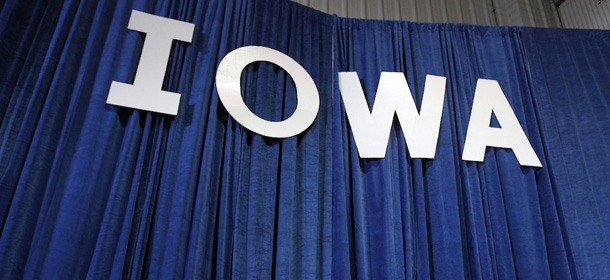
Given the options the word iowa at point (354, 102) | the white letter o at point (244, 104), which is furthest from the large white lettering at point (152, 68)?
the white letter o at point (244, 104)

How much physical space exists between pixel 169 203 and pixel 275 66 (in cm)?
87

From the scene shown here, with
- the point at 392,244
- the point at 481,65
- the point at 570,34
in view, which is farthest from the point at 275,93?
the point at 570,34

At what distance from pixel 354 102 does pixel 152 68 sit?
100cm

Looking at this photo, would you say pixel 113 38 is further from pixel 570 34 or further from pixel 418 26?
pixel 570 34

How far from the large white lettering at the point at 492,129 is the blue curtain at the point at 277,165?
0.05 m

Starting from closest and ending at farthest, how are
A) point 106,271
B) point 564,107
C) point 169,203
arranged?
point 106,271
point 169,203
point 564,107

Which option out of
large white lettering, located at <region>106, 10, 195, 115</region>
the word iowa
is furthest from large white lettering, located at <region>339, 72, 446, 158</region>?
large white lettering, located at <region>106, 10, 195, 115</region>

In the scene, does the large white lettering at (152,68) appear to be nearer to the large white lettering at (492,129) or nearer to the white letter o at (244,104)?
the white letter o at (244,104)

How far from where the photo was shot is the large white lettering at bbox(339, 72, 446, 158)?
208 cm

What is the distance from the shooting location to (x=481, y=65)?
244cm

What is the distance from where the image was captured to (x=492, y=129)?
87.8 inches

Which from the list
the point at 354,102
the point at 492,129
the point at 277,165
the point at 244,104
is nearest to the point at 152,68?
the point at 244,104

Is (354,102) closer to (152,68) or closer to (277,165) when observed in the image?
(277,165)

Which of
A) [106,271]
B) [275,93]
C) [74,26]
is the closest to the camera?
[106,271]
